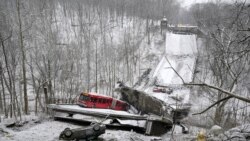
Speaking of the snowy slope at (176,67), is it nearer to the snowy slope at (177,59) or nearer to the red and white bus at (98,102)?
the snowy slope at (177,59)

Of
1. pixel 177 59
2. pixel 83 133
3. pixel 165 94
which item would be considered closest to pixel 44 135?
pixel 83 133

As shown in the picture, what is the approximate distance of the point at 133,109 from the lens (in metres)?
19.0

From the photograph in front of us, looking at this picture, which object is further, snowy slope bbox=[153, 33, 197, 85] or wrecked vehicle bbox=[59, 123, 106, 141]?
snowy slope bbox=[153, 33, 197, 85]

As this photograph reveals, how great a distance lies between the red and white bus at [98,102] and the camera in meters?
16.7

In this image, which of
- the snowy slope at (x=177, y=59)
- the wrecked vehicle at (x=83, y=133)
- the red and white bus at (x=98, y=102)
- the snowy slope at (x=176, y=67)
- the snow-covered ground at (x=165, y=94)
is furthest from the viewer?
the snowy slope at (x=177, y=59)

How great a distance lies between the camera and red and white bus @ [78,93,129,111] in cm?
1670

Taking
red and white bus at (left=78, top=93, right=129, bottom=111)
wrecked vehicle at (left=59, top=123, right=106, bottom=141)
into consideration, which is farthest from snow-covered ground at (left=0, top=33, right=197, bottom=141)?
red and white bus at (left=78, top=93, right=129, bottom=111)

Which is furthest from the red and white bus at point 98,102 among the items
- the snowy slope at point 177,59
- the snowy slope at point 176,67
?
the snowy slope at point 177,59

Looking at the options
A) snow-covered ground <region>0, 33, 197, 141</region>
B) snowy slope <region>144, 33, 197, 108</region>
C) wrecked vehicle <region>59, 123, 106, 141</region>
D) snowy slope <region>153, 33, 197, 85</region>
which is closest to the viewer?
wrecked vehicle <region>59, 123, 106, 141</region>

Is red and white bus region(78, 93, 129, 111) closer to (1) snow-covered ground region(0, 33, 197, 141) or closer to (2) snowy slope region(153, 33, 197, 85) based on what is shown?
(1) snow-covered ground region(0, 33, 197, 141)

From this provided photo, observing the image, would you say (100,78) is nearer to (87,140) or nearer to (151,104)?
(151,104)

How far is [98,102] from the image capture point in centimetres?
1719

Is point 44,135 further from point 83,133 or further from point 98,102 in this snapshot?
point 98,102

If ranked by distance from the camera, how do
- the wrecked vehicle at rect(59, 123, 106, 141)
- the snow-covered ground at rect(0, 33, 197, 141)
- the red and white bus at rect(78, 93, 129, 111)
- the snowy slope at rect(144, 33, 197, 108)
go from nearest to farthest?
the wrecked vehicle at rect(59, 123, 106, 141), the snow-covered ground at rect(0, 33, 197, 141), the red and white bus at rect(78, 93, 129, 111), the snowy slope at rect(144, 33, 197, 108)
